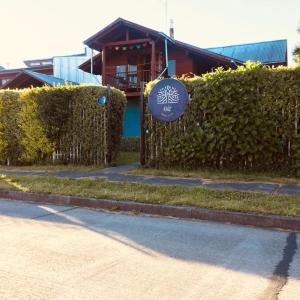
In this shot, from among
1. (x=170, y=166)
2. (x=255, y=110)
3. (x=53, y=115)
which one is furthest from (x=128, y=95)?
(x=255, y=110)

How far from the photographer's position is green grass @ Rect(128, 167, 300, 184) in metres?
9.53

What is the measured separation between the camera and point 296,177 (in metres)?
9.73

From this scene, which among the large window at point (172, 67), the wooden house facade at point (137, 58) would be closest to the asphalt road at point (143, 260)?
the wooden house facade at point (137, 58)

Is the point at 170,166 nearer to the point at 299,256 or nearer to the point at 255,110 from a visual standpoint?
the point at 255,110

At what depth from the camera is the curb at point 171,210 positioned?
6074 mm

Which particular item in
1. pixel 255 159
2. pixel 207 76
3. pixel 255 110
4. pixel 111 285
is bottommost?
pixel 111 285

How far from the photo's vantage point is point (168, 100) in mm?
11203

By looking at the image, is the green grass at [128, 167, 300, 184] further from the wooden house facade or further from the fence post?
the wooden house facade

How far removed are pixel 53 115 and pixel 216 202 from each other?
763cm

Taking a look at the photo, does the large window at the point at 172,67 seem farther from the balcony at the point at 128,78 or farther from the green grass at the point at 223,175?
the green grass at the point at 223,175

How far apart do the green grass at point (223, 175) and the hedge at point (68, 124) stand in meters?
2.15

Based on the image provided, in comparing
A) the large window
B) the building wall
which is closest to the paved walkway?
the large window

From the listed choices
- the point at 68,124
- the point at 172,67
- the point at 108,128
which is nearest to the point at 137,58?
the point at 172,67

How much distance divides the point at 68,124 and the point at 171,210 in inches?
286
